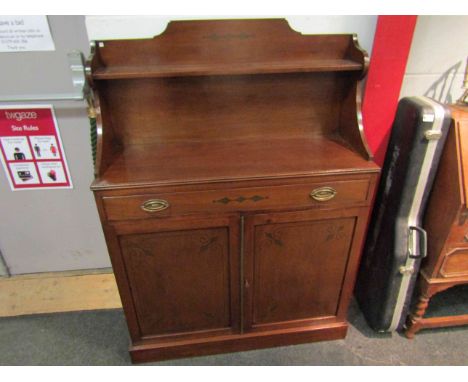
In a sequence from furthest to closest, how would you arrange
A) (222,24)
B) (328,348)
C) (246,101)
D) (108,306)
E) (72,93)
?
(108,306)
(328,348)
(72,93)
(246,101)
(222,24)

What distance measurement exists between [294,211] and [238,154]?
11.5 inches

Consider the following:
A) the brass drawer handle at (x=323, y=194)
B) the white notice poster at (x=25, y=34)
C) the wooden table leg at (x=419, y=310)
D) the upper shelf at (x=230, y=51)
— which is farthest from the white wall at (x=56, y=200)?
the wooden table leg at (x=419, y=310)

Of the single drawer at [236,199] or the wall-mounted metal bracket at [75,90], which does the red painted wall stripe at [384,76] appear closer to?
the single drawer at [236,199]

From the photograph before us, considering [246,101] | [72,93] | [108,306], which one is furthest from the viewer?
[108,306]

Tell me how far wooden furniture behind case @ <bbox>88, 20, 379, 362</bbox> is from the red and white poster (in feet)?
1.55

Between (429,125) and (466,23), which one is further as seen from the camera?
(466,23)

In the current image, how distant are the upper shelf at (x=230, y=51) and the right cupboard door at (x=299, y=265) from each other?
524 millimetres

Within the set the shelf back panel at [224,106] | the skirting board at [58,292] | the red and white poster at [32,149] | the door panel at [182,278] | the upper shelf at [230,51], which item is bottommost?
the skirting board at [58,292]

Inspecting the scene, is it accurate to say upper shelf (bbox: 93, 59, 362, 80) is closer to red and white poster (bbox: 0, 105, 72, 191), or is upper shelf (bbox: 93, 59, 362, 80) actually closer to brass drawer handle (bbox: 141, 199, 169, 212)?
brass drawer handle (bbox: 141, 199, 169, 212)

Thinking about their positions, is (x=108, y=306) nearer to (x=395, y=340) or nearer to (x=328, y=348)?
(x=328, y=348)

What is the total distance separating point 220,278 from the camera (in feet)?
4.18

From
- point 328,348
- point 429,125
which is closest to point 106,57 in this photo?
point 429,125

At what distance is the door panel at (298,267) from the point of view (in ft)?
3.93

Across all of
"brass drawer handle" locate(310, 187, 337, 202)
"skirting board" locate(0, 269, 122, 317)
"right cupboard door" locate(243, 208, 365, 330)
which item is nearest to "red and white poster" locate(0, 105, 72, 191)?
"skirting board" locate(0, 269, 122, 317)
